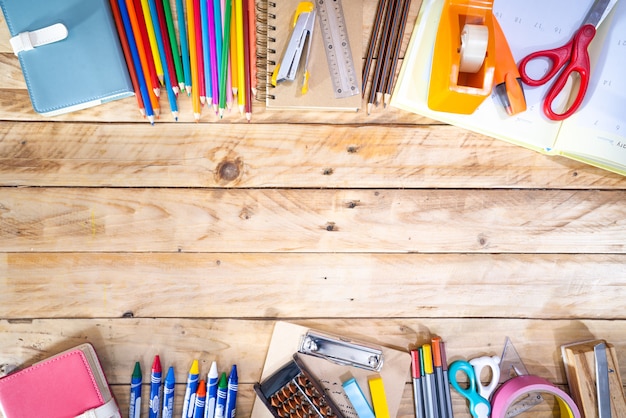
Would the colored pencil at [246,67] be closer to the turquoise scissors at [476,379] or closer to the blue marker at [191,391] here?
the blue marker at [191,391]

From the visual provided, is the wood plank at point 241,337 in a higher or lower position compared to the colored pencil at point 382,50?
lower

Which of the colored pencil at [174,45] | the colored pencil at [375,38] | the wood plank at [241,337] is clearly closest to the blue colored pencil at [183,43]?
the colored pencil at [174,45]

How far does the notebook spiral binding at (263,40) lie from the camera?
108 centimetres

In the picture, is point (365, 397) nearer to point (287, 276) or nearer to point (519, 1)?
point (287, 276)

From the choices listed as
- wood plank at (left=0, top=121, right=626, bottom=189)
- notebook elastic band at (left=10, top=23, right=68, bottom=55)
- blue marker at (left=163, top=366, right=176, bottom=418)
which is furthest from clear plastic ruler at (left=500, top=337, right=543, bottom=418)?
notebook elastic band at (left=10, top=23, right=68, bottom=55)

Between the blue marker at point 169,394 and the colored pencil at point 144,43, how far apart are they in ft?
2.00

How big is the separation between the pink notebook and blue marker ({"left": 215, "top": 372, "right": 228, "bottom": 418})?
8.9 inches

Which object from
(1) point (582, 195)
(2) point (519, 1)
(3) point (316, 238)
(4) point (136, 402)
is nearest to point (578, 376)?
(1) point (582, 195)

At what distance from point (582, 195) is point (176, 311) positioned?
949 mm

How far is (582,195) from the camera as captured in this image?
3.80ft

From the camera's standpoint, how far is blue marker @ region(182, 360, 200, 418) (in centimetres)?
112

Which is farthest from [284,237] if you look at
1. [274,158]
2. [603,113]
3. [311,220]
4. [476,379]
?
[603,113]

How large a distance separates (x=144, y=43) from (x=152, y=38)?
0.07ft

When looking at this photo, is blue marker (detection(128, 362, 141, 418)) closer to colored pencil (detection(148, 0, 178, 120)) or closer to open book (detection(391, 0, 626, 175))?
colored pencil (detection(148, 0, 178, 120))
